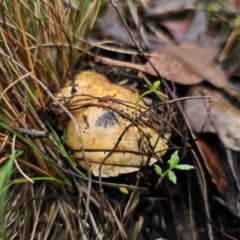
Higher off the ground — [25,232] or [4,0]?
[4,0]

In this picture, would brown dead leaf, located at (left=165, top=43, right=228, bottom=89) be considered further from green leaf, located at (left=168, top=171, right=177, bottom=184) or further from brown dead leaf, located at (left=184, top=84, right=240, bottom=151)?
green leaf, located at (left=168, top=171, right=177, bottom=184)

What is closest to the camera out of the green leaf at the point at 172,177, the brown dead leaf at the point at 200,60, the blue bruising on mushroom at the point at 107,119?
the green leaf at the point at 172,177

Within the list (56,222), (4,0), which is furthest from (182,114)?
(4,0)

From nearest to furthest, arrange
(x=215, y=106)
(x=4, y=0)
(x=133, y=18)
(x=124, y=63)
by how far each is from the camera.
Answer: (x=4, y=0) → (x=215, y=106) → (x=124, y=63) → (x=133, y=18)

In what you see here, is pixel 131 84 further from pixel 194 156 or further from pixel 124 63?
pixel 194 156

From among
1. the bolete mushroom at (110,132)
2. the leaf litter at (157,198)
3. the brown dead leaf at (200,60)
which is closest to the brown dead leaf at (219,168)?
the leaf litter at (157,198)

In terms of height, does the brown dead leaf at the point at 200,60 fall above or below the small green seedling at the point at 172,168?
above

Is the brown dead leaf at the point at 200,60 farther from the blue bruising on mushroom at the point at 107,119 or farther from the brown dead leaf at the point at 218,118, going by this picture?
the blue bruising on mushroom at the point at 107,119
